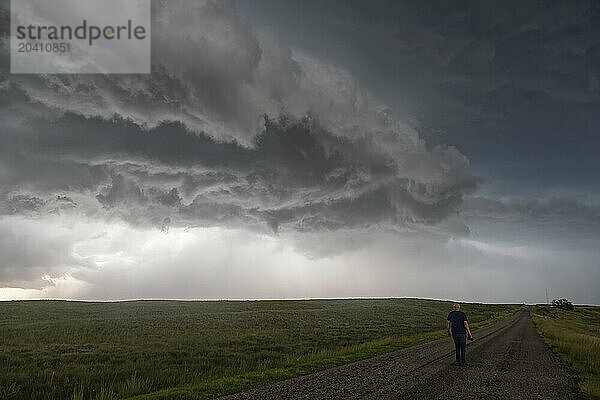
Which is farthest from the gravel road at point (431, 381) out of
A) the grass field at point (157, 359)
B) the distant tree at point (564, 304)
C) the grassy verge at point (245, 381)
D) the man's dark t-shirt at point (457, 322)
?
the distant tree at point (564, 304)

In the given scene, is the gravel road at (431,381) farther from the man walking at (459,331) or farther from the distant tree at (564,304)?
the distant tree at (564,304)

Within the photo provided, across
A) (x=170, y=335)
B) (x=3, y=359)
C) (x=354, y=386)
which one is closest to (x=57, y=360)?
(x=3, y=359)

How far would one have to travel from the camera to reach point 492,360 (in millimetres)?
18984

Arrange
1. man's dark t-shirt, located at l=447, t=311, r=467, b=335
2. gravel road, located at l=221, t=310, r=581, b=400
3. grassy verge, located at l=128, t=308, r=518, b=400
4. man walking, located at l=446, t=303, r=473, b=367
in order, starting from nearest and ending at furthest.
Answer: gravel road, located at l=221, t=310, r=581, b=400 → grassy verge, located at l=128, t=308, r=518, b=400 → man walking, located at l=446, t=303, r=473, b=367 → man's dark t-shirt, located at l=447, t=311, r=467, b=335

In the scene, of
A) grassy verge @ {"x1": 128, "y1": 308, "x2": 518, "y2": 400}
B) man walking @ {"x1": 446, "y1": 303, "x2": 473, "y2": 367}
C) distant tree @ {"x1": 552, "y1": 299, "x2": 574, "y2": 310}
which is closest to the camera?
grassy verge @ {"x1": 128, "y1": 308, "x2": 518, "y2": 400}

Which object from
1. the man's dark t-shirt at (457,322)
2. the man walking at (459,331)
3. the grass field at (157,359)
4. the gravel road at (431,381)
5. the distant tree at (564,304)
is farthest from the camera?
the distant tree at (564,304)

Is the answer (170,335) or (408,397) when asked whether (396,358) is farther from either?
(170,335)

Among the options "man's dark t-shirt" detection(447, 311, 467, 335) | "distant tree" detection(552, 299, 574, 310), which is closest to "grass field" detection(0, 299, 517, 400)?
"man's dark t-shirt" detection(447, 311, 467, 335)

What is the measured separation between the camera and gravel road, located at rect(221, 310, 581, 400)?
11.8m

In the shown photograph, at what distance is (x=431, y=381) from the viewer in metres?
13.5

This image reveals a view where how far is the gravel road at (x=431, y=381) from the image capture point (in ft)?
38.7

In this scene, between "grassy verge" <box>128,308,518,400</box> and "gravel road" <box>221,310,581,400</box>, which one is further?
"grassy verge" <box>128,308,518,400</box>

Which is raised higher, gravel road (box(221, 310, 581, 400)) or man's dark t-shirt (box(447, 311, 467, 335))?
man's dark t-shirt (box(447, 311, 467, 335))

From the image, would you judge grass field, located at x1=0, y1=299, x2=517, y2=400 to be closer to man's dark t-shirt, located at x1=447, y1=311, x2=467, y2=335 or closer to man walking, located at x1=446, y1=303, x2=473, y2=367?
man walking, located at x1=446, y1=303, x2=473, y2=367
